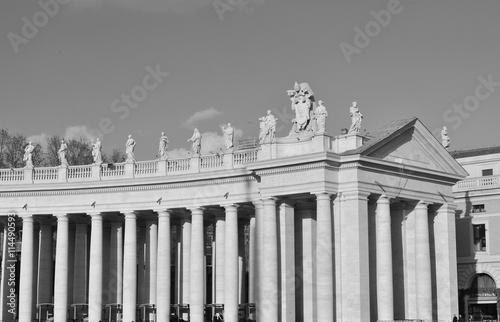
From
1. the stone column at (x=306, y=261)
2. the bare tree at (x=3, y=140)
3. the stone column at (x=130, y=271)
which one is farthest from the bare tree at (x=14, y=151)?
the stone column at (x=306, y=261)

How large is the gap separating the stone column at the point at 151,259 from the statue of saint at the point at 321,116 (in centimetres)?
2640

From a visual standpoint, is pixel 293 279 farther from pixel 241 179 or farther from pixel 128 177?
pixel 128 177

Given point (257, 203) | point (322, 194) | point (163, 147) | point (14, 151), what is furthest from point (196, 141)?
point (14, 151)

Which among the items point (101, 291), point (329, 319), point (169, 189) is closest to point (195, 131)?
point (169, 189)

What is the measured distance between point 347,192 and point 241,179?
39.8 ft

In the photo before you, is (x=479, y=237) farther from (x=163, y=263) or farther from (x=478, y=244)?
(x=163, y=263)

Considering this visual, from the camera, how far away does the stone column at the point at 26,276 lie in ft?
309

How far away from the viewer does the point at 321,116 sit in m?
79.5

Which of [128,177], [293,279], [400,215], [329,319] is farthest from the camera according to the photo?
[128,177]

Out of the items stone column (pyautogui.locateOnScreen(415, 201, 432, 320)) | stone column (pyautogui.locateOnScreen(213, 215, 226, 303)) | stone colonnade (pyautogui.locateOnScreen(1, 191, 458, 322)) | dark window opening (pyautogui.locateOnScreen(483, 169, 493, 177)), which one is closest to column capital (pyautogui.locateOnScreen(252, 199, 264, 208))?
stone colonnade (pyautogui.locateOnScreen(1, 191, 458, 322))

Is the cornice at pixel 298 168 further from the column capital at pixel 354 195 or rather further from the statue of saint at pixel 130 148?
the statue of saint at pixel 130 148

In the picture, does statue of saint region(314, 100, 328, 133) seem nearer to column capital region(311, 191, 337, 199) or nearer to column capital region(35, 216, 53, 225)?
column capital region(311, 191, 337, 199)

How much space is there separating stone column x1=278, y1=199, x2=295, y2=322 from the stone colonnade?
0.09 meters

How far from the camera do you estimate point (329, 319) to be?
75.4 m
